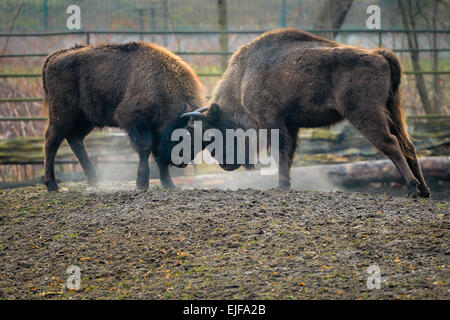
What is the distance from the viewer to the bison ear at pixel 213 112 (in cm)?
767

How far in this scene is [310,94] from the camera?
22.6ft

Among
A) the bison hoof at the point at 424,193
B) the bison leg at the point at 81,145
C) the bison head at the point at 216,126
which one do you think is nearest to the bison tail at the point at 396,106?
the bison hoof at the point at 424,193

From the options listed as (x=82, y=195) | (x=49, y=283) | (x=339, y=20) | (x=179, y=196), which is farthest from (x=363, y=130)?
(x=339, y=20)

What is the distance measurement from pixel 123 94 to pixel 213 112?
Result: 1165 mm

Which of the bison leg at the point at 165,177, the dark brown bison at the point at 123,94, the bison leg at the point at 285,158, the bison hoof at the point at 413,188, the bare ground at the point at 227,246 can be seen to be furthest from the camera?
the bison leg at the point at 165,177

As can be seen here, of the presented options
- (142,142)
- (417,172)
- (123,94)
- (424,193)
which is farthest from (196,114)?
(424,193)

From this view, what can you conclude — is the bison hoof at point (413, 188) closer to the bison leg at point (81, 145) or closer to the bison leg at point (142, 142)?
the bison leg at point (142, 142)

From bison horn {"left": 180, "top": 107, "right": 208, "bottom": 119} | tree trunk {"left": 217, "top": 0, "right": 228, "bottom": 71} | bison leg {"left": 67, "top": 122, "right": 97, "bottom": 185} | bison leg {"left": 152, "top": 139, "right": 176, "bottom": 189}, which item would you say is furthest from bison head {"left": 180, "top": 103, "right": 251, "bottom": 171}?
tree trunk {"left": 217, "top": 0, "right": 228, "bottom": 71}

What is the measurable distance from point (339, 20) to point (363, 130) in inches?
269

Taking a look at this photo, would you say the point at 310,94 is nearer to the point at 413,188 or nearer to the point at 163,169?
the point at 413,188

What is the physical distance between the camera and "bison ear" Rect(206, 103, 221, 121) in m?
7.67

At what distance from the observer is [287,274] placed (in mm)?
4121

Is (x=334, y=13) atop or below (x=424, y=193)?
atop

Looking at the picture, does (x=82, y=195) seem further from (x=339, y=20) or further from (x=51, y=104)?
(x=339, y=20)
